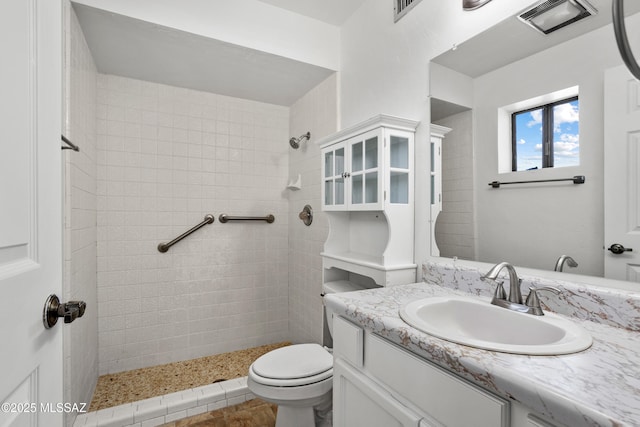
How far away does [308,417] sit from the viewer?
56.4 inches

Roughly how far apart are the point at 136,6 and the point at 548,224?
2043 millimetres

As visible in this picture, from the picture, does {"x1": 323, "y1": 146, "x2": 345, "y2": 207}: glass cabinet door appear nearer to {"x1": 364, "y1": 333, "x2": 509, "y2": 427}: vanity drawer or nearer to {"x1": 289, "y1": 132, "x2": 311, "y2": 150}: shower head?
{"x1": 289, "y1": 132, "x2": 311, "y2": 150}: shower head

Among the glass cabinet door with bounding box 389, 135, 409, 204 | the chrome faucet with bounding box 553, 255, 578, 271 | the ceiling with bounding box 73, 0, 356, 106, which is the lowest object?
the chrome faucet with bounding box 553, 255, 578, 271

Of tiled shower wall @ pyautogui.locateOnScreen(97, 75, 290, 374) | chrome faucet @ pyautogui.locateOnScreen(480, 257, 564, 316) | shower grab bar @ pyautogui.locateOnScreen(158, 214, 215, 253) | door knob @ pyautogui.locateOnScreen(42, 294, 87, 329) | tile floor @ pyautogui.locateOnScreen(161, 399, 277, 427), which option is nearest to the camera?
door knob @ pyautogui.locateOnScreen(42, 294, 87, 329)

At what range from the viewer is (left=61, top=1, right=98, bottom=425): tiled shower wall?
1.42 m

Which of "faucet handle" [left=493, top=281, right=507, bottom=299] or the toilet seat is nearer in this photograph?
"faucet handle" [left=493, top=281, right=507, bottom=299]

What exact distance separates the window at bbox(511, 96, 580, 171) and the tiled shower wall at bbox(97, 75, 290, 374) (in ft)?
6.52

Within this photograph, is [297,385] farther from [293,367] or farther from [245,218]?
[245,218]

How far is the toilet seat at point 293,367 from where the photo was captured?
1359 mm

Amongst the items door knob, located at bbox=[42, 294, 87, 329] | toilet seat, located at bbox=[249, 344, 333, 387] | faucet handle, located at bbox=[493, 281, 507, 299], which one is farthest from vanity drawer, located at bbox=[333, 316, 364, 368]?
door knob, located at bbox=[42, 294, 87, 329]

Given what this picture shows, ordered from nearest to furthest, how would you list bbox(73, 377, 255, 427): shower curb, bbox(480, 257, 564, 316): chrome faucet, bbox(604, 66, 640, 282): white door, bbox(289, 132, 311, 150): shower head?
bbox(604, 66, 640, 282): white door, bbox(480, 257, 564, 316): chrome faucet, bbox(73, 377, 255, 427): shower curb, bbox(289, 132, 311, 150): shower head

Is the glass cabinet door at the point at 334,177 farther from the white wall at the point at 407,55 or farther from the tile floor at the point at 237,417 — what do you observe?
the tile floor at the point at 237,417

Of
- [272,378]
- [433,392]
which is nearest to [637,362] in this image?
[433,392]

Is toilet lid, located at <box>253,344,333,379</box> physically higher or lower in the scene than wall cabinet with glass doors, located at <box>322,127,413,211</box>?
lower
